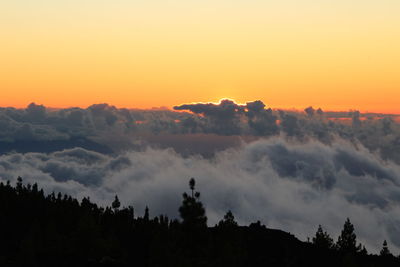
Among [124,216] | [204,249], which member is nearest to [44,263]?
[204,249]

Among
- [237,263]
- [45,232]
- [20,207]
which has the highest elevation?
[20,207]

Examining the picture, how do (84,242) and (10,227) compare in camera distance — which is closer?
(84,242)

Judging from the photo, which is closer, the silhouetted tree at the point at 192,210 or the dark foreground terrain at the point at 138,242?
the silhouetted tree at the point at 192,210

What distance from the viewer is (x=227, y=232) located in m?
130

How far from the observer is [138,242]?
509ft

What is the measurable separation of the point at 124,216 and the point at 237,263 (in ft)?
269

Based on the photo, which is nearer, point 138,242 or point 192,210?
point 192,210

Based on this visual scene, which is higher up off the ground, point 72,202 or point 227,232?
point 72,202

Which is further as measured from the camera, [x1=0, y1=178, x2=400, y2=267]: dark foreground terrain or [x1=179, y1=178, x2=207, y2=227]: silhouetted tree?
[x1=0, y1=178, x2=400, y2=267]: dark foreground terrain

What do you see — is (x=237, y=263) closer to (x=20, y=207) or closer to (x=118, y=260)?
(x=118, y=260)

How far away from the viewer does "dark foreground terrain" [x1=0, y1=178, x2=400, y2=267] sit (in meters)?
110

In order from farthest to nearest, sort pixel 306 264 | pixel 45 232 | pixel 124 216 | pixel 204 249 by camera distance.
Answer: pixel 124 216 < pixel 306 264 < pixel 45 232 < pixel 204 249

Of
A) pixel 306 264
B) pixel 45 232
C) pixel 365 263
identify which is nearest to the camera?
pixel 45 232

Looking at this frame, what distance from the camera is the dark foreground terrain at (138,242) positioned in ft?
361
